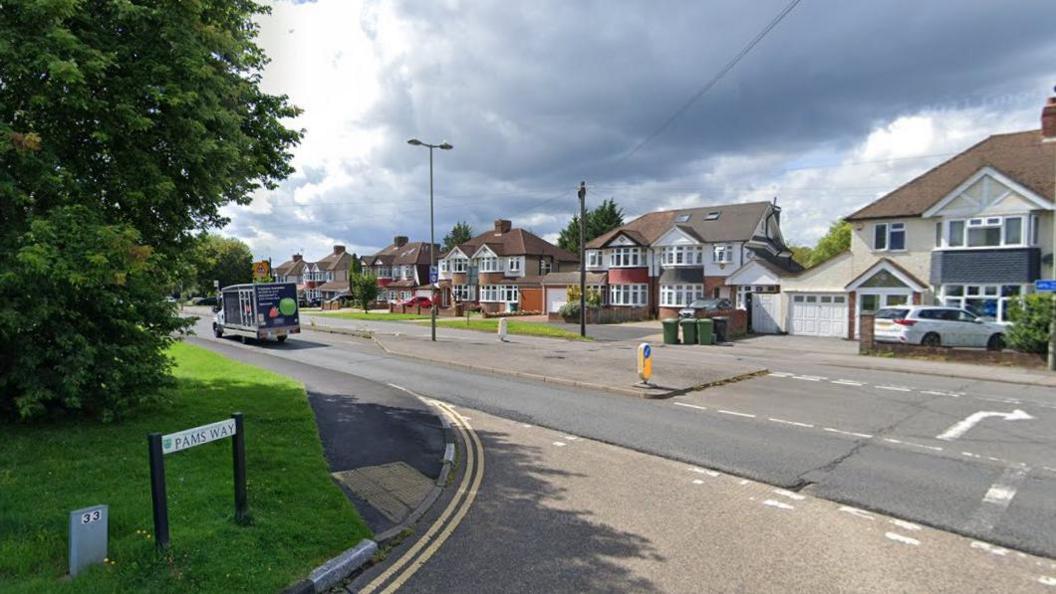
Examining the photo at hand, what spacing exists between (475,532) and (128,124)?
24.0ft

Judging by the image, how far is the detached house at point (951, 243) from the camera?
22.8m

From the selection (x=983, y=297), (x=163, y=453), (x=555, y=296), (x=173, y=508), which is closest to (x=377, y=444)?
(x=173, y=508)

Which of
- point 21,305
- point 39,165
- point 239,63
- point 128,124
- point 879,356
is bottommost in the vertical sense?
point 879,356

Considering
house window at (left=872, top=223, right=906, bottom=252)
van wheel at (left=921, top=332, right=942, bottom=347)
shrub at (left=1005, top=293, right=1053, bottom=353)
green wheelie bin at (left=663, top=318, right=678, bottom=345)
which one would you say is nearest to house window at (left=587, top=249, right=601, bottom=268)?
green wheelie bin at (left=663, top=318, right=678, bottom=345)

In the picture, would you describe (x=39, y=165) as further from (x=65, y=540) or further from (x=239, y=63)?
(x=65, y=540)

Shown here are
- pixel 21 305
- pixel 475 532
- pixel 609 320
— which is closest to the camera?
pixel 475 532

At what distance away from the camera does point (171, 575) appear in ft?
14.1

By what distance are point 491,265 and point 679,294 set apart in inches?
845

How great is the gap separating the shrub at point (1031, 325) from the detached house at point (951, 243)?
4.15 m

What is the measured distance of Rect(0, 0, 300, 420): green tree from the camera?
656cm

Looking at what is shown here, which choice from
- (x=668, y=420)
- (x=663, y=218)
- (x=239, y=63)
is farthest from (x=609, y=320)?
(x=239, y=63)

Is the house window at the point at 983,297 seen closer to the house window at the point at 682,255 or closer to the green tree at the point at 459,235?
the house window at the point at 682,255

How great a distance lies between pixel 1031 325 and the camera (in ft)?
57.8

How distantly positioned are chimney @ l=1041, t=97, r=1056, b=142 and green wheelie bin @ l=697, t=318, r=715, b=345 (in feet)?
55.9
